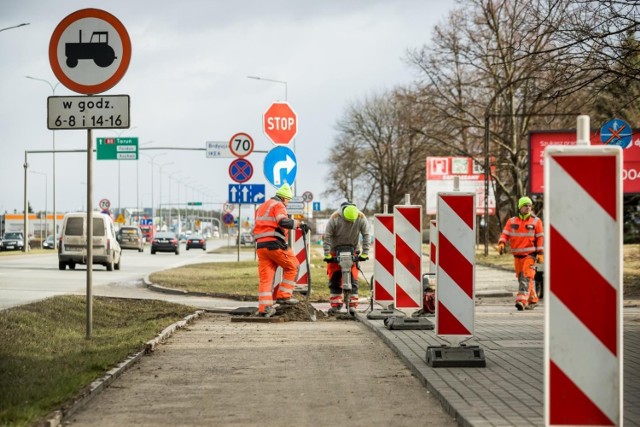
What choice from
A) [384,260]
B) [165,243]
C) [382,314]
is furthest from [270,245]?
[165,243]

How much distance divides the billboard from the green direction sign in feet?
56.4

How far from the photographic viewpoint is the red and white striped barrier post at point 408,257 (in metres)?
12.7

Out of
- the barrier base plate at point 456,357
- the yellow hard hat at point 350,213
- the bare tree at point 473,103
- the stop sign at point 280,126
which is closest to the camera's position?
the barrier base plate at point 456,357

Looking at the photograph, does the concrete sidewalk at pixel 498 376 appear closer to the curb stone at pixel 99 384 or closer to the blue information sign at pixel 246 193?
the curb stone at pixel 99 384

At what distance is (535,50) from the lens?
13672 mm

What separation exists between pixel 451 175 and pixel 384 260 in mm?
45199

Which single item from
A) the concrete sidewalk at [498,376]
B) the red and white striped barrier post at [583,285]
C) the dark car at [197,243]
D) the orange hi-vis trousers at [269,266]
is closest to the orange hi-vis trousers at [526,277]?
the concrete sidewalk at [498,376]

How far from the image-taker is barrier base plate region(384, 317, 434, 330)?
41.7 ft

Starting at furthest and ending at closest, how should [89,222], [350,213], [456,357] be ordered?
[350,213], [89,222], [456,357]

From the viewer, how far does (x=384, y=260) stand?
1395 cm

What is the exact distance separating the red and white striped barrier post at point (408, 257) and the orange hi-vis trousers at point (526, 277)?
4.46 metres

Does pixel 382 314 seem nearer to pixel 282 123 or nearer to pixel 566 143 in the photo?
pixel 282 123

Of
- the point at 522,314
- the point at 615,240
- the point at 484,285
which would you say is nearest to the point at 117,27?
the point at 615,240

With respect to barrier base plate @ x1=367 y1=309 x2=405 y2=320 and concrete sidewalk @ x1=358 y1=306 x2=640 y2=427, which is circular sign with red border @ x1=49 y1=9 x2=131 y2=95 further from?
barrier base plate @ x1=367 y1=309 x2=405 y2=320
